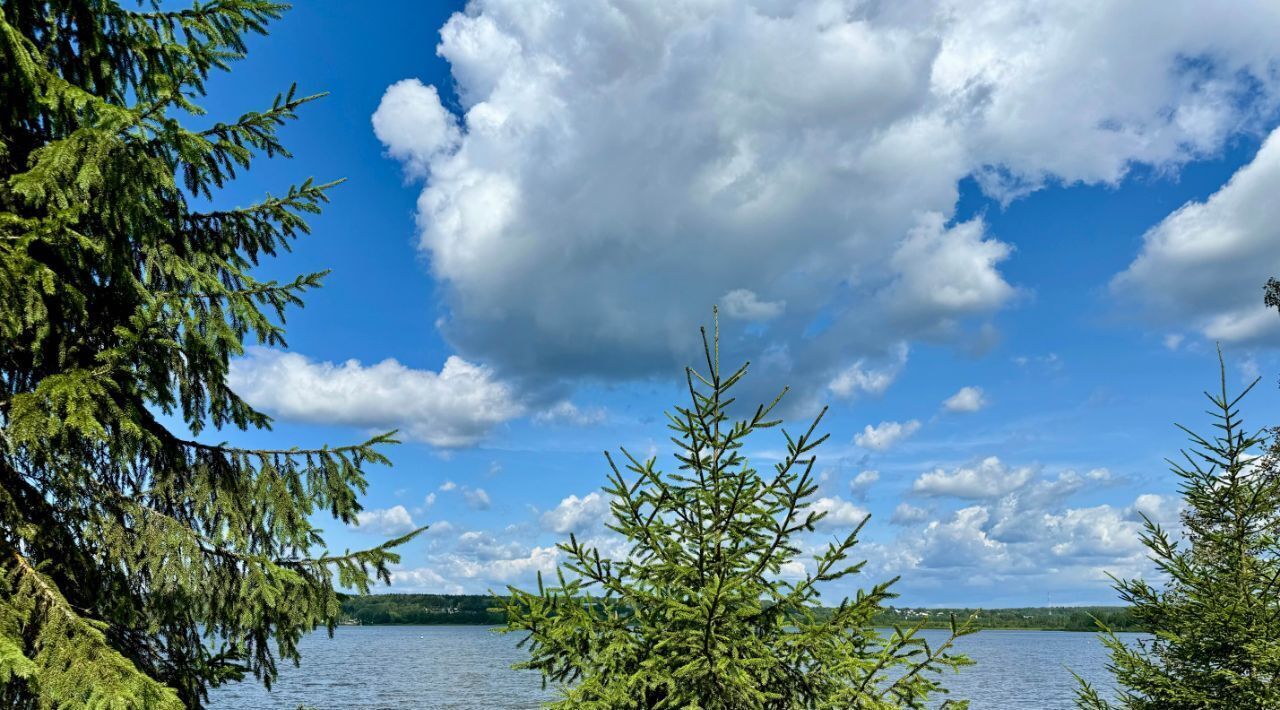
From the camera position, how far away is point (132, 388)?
712cm

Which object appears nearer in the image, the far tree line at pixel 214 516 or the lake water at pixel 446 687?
the far tree line at pixel 214 516

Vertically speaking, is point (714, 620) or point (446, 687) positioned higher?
point (714, 620)

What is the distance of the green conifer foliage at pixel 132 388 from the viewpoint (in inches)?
234

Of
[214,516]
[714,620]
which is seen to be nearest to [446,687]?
[214,516]

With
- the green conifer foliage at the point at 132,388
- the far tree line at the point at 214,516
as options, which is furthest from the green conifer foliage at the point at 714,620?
the green conifer foliage at the point at 132,388

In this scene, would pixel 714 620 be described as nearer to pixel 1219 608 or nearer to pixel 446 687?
pixel 1219 608

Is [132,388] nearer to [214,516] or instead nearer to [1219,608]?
[214,516]

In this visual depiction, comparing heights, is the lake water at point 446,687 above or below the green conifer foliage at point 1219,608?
below

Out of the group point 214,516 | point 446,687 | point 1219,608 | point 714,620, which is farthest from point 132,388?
point 446,687

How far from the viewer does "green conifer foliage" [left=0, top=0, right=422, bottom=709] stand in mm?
5949

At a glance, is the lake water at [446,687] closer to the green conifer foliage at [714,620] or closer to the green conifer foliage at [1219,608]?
the green conifer foliage at [1219,608]

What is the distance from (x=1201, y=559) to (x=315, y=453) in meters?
10.8

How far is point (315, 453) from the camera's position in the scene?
8141 mm

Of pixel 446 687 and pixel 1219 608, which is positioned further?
pixel 446 687
